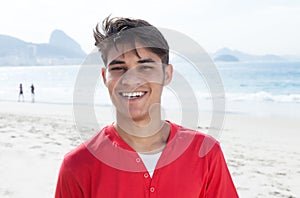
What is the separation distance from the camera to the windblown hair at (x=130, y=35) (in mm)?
1546

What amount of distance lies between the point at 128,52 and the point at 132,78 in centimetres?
11

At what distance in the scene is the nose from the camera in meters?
1.50

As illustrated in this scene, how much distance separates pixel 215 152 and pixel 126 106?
42 cm

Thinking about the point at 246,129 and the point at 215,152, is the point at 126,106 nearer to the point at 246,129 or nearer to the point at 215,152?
the point at 215,152

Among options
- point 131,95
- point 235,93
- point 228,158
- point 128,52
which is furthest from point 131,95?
point 235,93

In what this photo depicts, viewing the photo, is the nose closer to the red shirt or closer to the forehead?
the forehead

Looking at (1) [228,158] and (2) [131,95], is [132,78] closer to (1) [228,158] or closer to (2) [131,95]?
(2) [131,95]

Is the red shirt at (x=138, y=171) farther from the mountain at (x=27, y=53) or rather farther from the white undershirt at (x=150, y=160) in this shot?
the mountain at (x=27, y=53)

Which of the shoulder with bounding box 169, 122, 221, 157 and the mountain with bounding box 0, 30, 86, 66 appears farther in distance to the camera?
the mountain with bounding box 0, 30, 86, 66

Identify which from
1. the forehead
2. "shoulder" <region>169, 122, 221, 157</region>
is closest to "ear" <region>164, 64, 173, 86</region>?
the forehead

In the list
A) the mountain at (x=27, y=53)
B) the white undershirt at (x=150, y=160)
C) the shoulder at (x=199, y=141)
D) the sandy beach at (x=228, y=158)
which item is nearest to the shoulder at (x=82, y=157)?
the white undershirt at (x=150, y=160)

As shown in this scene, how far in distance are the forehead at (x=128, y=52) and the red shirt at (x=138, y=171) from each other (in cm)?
33

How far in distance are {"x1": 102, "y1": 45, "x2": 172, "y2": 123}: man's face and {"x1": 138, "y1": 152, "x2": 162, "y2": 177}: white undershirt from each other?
17cm

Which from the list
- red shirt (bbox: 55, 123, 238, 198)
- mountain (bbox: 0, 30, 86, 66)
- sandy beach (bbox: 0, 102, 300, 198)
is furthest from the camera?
mountain (bbox: 0, 30, 86, 66)
